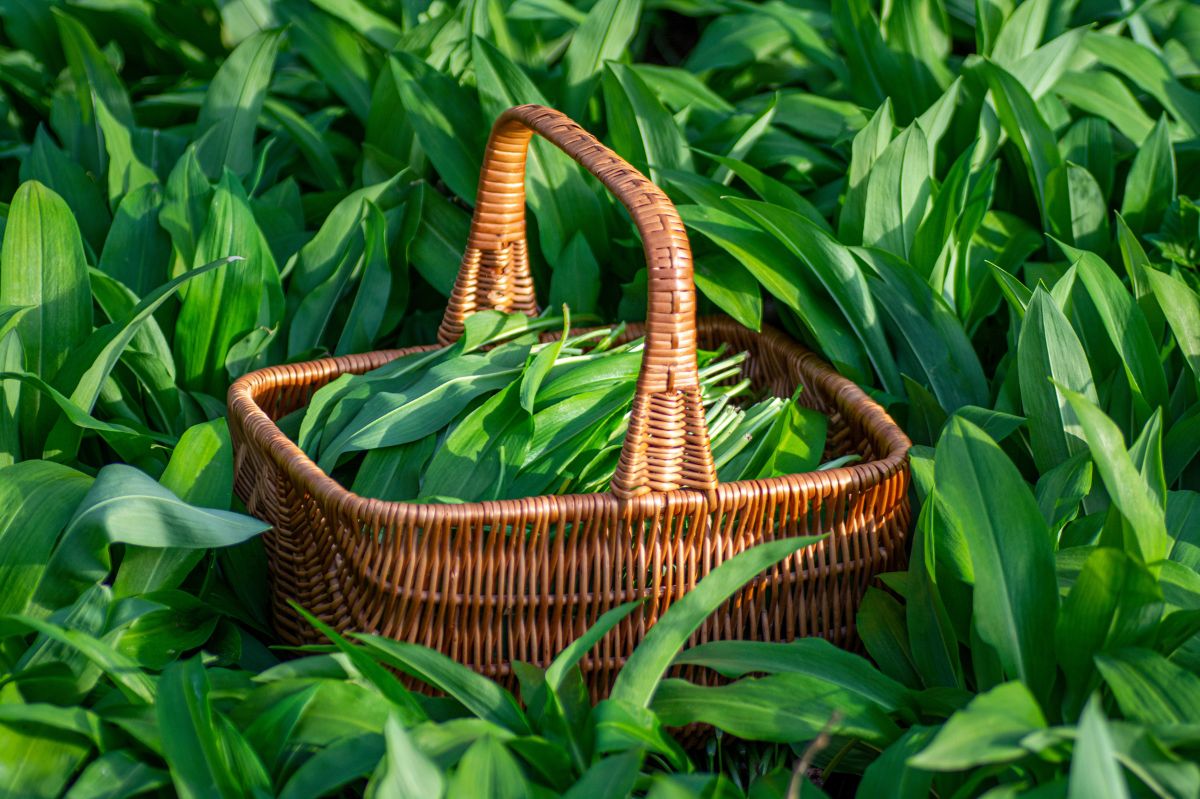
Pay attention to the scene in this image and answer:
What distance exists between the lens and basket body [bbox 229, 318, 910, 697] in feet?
3.45

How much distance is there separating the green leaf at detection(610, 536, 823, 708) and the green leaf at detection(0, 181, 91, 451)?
0.78m

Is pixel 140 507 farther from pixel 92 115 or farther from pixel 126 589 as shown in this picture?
pixel 92 115

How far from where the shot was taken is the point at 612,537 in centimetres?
107

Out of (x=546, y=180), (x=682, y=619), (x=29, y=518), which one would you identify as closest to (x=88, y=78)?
(x=546, y=180)

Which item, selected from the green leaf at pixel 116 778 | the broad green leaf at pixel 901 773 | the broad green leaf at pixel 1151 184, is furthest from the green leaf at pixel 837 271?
the green leaf at pixel 116 778

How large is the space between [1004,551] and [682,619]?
0.92ft

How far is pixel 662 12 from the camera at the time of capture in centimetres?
230

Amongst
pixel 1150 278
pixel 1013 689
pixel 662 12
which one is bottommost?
pixel 1013 689

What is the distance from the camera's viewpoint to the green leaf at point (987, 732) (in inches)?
31.6

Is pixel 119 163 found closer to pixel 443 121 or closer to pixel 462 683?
pixel 443 121

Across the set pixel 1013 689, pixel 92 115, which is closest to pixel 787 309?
pixel 1013 689

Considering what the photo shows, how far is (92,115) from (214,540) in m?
1.03

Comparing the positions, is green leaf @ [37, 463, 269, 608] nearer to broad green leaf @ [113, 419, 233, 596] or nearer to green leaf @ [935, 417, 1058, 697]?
broad green leaf @ [113, 419, 233, 596]

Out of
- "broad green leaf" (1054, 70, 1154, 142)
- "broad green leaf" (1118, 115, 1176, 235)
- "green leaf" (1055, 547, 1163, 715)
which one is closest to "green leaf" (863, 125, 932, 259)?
"broad green leaf" (1118, 115, 1176, 235)
